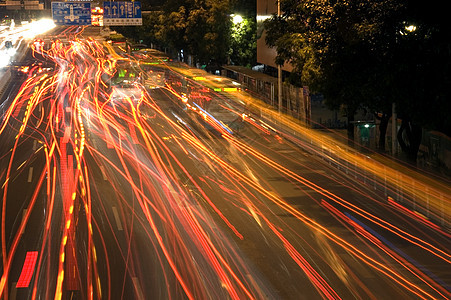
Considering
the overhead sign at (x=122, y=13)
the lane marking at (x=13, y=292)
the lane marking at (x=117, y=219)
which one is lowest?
the lane marking at (x=13, y=292)

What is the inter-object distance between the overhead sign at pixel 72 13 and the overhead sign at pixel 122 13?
307cm

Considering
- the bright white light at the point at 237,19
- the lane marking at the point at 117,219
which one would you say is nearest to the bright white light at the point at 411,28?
the lane marking at the point at 117,219

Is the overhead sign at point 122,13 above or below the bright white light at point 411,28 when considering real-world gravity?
→ above

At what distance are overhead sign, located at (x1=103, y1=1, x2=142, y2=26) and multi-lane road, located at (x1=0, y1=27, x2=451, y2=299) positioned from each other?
25491 mm

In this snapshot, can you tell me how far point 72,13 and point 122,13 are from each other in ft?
17.3

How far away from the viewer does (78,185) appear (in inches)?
851

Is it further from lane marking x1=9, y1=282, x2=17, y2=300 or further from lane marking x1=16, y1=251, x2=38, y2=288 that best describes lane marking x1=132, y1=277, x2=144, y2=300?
lane marking x1=9, y1=282, x2=17, y2=300

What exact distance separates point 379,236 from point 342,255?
1.87 metres

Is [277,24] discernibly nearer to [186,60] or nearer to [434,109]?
[434,109]

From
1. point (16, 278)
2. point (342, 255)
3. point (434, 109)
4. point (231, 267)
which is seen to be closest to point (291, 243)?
point (342, 255)

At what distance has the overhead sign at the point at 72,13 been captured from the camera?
206 ft

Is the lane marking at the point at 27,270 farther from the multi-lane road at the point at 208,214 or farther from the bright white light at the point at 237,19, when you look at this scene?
the bright white light at the point at 237,19

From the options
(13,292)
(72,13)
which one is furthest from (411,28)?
(72,13)

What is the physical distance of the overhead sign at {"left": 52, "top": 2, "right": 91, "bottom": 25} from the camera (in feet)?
206
